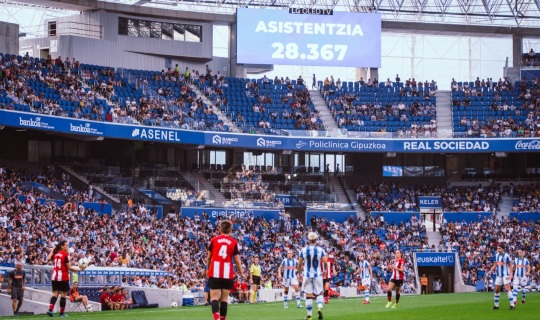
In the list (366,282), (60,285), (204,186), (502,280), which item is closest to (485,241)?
(204,186)

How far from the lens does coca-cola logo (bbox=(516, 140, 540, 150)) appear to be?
2390 inches

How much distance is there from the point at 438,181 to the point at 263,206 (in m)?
14.9

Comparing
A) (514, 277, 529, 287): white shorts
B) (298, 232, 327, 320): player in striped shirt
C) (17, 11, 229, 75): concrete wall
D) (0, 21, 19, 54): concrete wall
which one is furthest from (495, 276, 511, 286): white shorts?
(17, 11, 229, 75): concrete wall

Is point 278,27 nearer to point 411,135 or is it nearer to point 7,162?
point 411,135

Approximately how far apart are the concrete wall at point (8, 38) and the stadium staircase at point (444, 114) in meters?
25.8

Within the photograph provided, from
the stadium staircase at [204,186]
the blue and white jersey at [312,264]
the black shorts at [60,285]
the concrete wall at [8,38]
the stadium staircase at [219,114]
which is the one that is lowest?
the black shorts at [60,285]

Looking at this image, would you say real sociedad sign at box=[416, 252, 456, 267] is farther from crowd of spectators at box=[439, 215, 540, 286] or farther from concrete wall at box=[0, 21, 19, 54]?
concrete wall at box=[0, 21, 19, 54]

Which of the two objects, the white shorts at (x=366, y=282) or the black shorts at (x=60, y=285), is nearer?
the black shorts at (x=60, y=285)

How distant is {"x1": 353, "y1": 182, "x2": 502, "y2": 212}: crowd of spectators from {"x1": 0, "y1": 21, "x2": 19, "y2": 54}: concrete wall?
2228cm

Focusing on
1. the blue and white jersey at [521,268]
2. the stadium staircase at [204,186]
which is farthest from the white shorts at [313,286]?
the stadium staircase at [204,186]

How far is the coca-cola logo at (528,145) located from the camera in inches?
2390

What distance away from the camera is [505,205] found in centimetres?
6175

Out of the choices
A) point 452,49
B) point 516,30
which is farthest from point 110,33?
point 452,49

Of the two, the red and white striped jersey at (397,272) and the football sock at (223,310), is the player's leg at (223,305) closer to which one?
the football sock at (223,310)
